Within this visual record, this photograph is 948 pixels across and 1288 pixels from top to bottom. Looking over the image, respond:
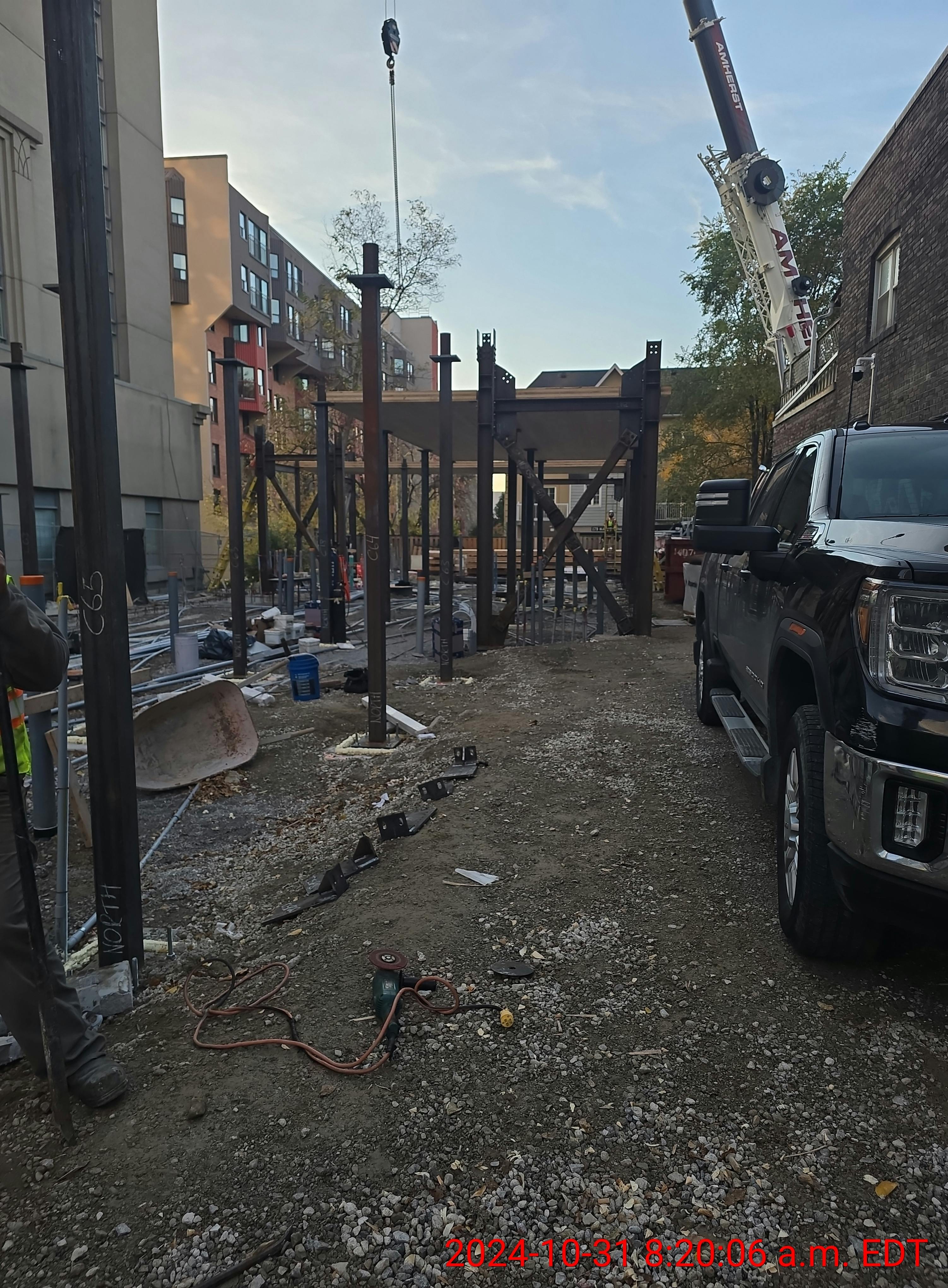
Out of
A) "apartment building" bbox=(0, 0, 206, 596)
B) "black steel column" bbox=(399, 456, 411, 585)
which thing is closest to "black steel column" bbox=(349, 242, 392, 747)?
"apartment building" bbox=(0, 0, 206, 596)

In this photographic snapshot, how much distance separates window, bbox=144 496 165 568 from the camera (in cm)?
2447

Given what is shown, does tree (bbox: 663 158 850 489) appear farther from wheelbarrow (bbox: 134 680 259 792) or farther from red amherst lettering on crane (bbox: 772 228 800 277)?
wheelbarrow (bbox: 134 680 259 792)

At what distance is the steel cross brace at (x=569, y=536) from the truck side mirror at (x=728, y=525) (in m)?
8.00

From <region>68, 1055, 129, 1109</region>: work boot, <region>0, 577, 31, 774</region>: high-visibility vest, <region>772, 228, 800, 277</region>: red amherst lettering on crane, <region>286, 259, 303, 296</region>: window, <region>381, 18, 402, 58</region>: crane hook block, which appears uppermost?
<region>286, 259, 303, 296</region>: window

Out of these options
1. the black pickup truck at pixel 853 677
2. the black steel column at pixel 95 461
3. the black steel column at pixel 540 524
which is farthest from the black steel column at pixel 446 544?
the black steel column at pixel 95 461

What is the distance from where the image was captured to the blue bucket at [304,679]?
31.7 ft

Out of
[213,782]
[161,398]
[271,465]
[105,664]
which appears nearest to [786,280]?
[271,465]

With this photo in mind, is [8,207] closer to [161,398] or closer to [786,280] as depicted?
[161,398]

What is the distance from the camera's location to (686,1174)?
2203mm

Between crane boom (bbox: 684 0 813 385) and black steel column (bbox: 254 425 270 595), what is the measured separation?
13676mm

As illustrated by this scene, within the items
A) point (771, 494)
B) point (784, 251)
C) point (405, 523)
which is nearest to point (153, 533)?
point (405, 523)

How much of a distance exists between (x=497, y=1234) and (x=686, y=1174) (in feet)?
1.76

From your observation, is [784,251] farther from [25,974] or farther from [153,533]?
[25,974]

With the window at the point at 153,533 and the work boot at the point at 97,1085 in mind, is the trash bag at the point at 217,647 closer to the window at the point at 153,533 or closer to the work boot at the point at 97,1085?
the work boot at the point at 97,1085
